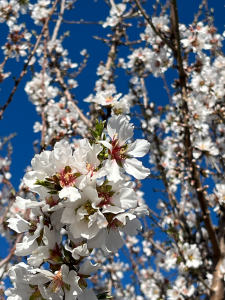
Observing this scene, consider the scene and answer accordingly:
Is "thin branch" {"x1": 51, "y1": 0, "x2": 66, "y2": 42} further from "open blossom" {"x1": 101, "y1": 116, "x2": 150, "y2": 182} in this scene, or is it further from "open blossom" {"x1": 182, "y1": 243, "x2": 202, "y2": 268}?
"open blossom" {"x1": 101, "y1": 116, "x2": 150, "y2": 182}

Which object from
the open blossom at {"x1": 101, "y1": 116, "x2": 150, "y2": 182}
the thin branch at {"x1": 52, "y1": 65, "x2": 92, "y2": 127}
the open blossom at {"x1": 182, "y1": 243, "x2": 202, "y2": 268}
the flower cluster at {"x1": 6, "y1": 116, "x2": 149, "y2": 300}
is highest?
the thin branch at {"x1": 52, "y1": 65, "x2": 92, "y2": 127}

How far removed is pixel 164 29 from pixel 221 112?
1252mm

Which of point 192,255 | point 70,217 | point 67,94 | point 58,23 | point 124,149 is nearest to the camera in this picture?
point 70,217

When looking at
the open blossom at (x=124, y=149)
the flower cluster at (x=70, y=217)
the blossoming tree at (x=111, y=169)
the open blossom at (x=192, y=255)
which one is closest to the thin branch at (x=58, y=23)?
the blossoming tree at (x=111, y=169)

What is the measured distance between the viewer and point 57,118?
3566 millimetres

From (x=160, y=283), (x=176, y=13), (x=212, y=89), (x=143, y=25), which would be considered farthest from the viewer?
(x=160, y=283)

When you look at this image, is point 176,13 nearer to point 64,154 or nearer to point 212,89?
point 212,89

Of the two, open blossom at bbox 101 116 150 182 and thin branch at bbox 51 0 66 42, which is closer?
open blossom at bbox 101 116 150 182

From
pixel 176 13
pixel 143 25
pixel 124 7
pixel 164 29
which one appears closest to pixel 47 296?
pixel 176 13

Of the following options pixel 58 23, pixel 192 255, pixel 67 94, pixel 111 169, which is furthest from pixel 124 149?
pixel 58 23

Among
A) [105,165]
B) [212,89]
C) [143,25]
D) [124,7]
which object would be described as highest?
[124,7]

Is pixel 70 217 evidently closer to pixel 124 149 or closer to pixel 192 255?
pixel 124 149

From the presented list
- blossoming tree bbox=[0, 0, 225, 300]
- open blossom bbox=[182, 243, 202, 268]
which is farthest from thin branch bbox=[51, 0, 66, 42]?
open blossom bbox=[182, 243, 202, 268]

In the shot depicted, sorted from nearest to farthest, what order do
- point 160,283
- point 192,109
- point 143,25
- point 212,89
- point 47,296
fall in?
point 47,296
point 192,109
point 212,89
point 143,25
point 160,283
